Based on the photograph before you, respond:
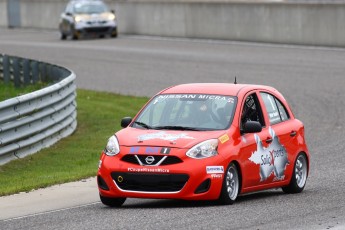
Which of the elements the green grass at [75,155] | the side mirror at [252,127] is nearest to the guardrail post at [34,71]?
the green grass at [75,155]

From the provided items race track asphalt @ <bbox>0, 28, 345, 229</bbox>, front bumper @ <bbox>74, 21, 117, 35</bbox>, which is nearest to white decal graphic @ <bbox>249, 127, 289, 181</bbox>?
race track asphalt @ <bbox>0, 28, 345, 229</bbox>

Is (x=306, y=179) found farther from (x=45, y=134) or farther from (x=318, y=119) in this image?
(x=318, y=119)

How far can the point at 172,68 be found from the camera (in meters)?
33.1

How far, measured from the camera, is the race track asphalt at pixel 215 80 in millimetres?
11547

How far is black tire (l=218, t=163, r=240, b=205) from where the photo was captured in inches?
489

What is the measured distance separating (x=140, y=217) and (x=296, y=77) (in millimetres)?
18562

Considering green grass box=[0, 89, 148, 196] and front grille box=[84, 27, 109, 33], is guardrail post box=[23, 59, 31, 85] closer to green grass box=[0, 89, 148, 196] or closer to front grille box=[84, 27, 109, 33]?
green grass box=[0, 89, 148, 196]

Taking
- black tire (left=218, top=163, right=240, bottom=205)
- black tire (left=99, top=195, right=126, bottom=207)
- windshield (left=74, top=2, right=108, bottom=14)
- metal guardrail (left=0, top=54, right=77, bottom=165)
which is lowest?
windshield (left=74, top=2, right=108, bottom=14)

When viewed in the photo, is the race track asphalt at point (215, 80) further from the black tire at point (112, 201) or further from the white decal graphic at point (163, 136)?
the white decal graphic at point (163, 136)

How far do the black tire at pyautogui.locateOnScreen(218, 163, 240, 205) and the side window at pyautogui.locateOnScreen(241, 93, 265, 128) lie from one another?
0.93 m

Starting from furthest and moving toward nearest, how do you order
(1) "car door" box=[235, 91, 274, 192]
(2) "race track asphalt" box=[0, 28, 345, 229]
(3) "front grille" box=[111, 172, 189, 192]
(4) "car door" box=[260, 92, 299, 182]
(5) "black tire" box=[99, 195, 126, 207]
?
(4) "car door" box=[260, 92, 299, 182] → (1) "car door" box=[235, 91, 274, 192] → (5) "black tire" box=[99, 195, 126, 207] → (3) "front grille" box=[111, 172, 189, 192] → (2) "race track asphalt" box=[0, 28, 345, 229]

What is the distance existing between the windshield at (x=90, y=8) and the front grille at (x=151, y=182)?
35.6 meters

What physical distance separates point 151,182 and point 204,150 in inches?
25.5

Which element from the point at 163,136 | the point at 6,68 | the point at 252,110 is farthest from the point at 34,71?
the point at 163,136
